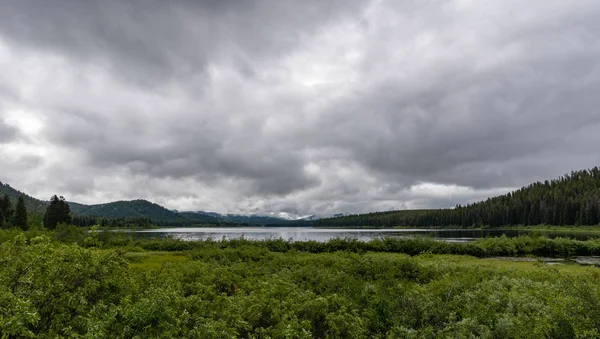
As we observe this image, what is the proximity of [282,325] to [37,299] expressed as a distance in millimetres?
4263

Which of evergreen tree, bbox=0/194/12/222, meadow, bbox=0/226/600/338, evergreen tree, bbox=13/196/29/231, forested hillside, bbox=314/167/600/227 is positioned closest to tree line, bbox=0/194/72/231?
evergreen tree, bbox=13/196/29/231

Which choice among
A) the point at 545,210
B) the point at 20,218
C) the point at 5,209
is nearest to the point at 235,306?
the point at 20,218

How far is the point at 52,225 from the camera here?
8650 cm

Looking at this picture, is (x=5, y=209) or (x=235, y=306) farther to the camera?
(x=5, y=209)

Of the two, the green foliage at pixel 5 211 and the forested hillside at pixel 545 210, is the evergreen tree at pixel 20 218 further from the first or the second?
the forested hillside at pixel 545 210

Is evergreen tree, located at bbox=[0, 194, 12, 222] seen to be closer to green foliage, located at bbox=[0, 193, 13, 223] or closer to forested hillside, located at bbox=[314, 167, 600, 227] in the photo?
green foliage, located at bbox=[0, 193, 13, 223]

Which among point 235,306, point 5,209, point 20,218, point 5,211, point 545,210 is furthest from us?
point 545,210

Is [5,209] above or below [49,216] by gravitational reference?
above

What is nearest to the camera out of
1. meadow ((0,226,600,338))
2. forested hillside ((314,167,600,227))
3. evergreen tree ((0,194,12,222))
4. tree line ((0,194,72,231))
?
meadow ((0,226,600,338))

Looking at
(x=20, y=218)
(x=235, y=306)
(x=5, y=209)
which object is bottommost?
Result: (x=20, y=218)

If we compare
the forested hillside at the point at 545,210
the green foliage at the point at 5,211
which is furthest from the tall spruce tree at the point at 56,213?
the forested hillside at the point at 545,210

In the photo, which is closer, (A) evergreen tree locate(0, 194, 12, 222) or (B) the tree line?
(B) the tree line

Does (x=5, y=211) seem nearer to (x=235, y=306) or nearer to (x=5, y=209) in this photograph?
(x=5, y=209)

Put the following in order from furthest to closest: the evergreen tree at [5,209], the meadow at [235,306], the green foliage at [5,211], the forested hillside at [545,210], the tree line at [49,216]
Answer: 1. the forested hillside at [545,210]
2. the evergreen tree at [5,209]
3. the green foliage at [5,211]
4. the tree line at [49,216]
5. the meadow at [235,306]
